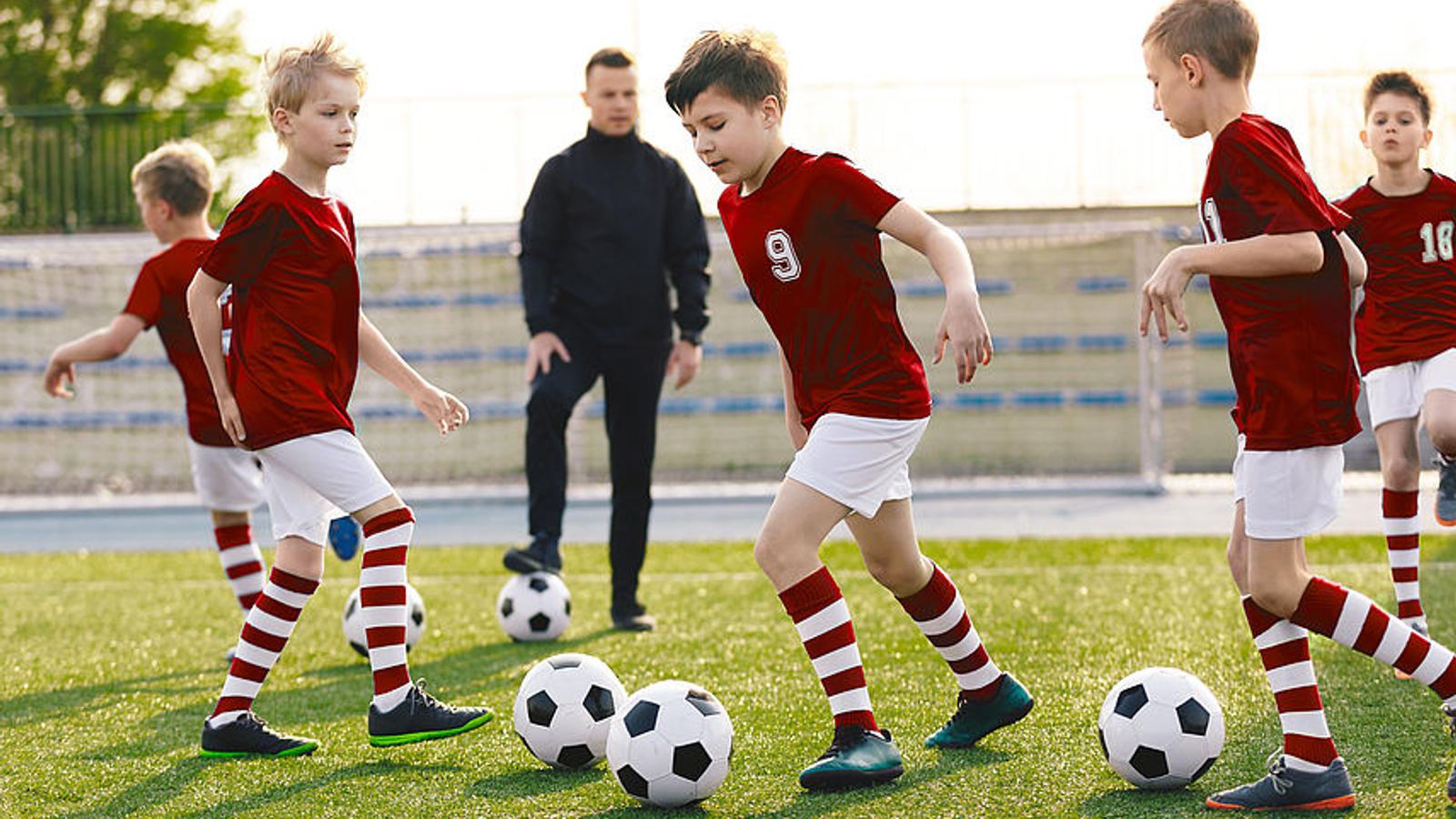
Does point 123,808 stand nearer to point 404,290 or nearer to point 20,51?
point 404,290

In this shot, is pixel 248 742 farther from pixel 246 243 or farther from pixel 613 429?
pixel 613 429

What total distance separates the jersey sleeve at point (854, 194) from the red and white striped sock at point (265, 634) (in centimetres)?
177

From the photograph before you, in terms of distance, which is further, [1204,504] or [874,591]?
[1204,504]

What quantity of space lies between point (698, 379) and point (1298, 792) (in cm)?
Result: 1405

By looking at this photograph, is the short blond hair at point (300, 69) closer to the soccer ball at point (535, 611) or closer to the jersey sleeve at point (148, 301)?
the jersey sleeve at point (148, 301)

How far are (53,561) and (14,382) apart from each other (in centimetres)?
816

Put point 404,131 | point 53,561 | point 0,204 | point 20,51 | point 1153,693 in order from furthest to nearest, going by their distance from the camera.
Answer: point 20,51
point 0,204
point 404,131
point 53,561
point 1153,693

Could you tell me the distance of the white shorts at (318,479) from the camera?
4312mm

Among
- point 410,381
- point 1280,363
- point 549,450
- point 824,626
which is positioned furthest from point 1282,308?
point 549,450

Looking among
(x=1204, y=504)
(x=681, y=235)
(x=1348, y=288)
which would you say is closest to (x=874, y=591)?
(x=681, y=235)

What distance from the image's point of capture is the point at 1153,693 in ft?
12.4

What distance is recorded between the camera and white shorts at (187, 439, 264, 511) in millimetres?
5953

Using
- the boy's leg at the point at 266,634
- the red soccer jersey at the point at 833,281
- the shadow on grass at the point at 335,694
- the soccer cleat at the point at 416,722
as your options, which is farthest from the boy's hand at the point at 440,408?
the red soccer jersey at the point at 833,281

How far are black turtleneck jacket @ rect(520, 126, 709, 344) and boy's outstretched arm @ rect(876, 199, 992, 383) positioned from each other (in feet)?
8.64
